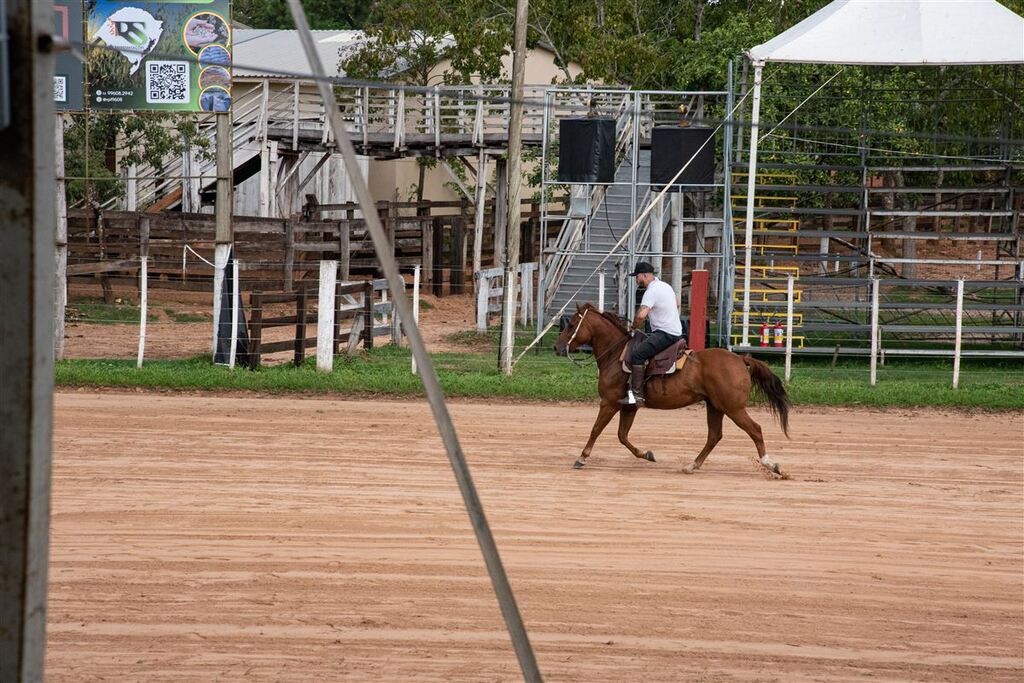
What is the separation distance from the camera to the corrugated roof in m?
40.6

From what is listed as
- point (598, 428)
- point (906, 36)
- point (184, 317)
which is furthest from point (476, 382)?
point (184, 317)

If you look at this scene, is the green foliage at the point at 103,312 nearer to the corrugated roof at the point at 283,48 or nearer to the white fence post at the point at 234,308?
the white fence post at the point at 234,308

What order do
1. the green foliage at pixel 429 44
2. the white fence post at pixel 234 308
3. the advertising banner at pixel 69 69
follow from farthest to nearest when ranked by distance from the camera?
the green foliage at pixel 429 44 < the white fence post at pixel 234 308 < the advertising banner at pixel 69 69

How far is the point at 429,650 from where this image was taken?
7.77 meters

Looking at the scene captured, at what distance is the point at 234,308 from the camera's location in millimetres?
18953

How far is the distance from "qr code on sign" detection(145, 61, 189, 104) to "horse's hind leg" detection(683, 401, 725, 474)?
415 inches

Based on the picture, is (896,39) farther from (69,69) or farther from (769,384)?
(69,69)

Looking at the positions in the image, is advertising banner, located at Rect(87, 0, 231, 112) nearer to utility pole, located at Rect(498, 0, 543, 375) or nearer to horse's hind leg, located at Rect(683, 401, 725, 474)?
utility pole, located at Rect(498, 0, 543, 375)

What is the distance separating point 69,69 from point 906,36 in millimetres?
13739

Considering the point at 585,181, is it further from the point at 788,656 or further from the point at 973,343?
the point at 788,656

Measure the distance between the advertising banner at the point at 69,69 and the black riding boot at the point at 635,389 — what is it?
32.5 feet

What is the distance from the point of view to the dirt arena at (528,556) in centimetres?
777

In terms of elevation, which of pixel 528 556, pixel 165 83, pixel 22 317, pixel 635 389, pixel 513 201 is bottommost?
pixel 528 556

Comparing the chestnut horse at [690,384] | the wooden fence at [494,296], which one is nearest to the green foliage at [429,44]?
the wooden fence at [494,296]
